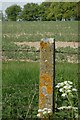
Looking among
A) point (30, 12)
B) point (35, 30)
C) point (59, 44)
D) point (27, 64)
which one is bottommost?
point (27, 64)

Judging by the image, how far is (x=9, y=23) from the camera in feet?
7.82

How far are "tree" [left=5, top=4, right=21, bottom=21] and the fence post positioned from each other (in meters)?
0.67

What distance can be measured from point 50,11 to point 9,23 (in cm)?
32

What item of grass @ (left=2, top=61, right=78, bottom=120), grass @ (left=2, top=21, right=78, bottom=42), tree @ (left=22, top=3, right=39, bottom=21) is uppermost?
tree @ (left=22, top=3, right=39, bottom=21)

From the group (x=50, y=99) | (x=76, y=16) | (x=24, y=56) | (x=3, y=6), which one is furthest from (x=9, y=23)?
(x=50, y=99)

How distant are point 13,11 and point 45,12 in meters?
0.25

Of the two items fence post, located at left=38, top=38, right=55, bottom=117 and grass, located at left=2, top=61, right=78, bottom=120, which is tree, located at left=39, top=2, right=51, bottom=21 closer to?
grass, located at left=2, top=61, right=78, bottom=120

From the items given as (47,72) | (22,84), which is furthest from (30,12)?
(47,72)

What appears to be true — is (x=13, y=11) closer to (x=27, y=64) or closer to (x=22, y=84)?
(x=27, y=64)

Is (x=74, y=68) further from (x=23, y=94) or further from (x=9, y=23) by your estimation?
(x=9, y=23)

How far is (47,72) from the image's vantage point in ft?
5.71

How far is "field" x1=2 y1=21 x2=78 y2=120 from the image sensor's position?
2.01 m

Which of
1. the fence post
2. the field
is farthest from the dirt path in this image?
the fence post

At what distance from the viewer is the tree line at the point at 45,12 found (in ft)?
7.65
